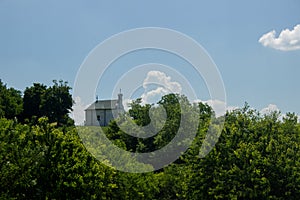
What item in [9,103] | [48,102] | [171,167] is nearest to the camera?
[171,167]

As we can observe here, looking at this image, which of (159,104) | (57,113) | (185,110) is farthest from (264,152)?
(57,113)

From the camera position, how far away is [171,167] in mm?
29703

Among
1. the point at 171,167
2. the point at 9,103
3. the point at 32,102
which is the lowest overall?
the point at 171,167

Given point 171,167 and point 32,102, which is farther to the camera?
point 32,102

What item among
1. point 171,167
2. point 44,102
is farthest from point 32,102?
point 171,167

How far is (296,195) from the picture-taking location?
858 inches

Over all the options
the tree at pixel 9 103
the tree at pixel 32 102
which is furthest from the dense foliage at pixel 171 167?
the tree at pixel 32 102

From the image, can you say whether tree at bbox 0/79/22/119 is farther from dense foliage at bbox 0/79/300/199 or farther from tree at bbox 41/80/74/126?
dense foliage at bbox 0/79/300/199

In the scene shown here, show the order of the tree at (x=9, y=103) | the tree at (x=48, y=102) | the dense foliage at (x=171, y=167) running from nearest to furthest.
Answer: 1. the dense foliage at (x=171, y=167)
2. the tree at (x=9, y=103)
3. the tree at (x=48, y=102)

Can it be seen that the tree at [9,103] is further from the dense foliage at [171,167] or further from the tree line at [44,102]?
the dense foliage at [171,167]

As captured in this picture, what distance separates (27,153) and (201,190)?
10.0m

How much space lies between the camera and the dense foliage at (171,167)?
54.5 ft

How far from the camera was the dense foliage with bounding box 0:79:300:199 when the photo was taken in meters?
16.6

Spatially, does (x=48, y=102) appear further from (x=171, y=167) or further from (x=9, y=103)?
(x=171, y=167)
